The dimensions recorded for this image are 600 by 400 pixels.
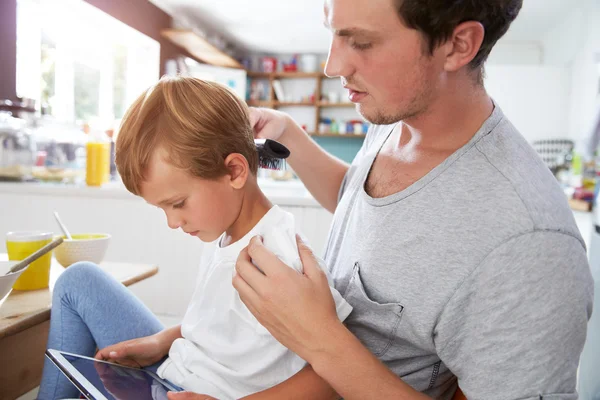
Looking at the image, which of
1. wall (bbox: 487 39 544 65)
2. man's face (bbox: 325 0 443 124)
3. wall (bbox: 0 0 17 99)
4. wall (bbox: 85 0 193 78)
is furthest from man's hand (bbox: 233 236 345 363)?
wall (bbox: 487 39 544 65)

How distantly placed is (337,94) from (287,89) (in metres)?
0.82

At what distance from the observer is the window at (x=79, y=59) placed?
356cm

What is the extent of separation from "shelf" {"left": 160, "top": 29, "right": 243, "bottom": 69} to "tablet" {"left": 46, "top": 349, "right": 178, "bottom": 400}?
479 cm

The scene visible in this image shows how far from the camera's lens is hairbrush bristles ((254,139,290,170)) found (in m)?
1.01

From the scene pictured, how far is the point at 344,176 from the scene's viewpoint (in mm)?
1349

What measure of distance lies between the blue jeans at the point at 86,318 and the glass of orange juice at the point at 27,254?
68 mm

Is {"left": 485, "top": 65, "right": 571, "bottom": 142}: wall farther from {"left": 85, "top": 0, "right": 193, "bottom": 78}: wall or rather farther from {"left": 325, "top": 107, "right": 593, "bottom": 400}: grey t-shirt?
{"left": 325, "top": 107, "right": 593, "bottom": 400}: grey t-shirt

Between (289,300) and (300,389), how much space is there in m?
0.17

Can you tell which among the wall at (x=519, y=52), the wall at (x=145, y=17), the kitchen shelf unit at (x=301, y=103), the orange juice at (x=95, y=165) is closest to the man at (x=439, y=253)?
the orange juice at (x=95, y=165)

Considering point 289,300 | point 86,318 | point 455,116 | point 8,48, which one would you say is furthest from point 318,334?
point 8,48

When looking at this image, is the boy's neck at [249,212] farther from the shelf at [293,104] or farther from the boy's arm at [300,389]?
the shelf at [293,104]

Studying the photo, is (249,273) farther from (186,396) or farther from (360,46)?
(360,46)

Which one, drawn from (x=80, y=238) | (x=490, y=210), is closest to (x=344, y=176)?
(x=490, y=210)

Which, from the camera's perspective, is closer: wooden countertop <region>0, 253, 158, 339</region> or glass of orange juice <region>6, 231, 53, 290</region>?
wooden countertop <region>0, 253, 158, 339</region>
